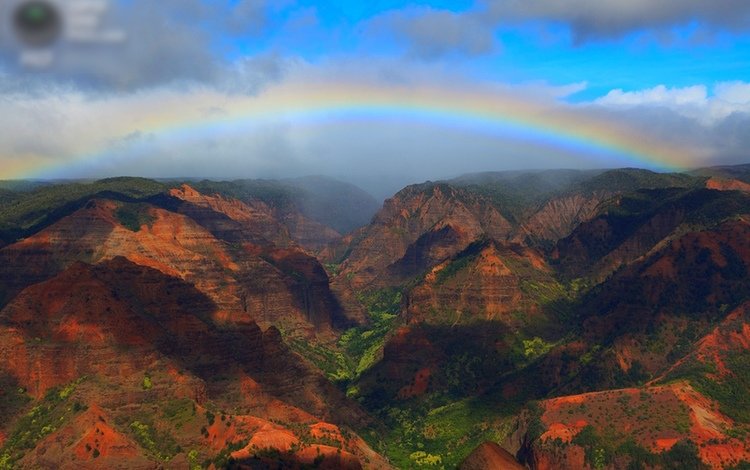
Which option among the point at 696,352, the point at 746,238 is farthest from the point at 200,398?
the point at 746,238

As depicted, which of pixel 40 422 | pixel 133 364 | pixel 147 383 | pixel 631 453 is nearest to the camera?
pixel 40 422

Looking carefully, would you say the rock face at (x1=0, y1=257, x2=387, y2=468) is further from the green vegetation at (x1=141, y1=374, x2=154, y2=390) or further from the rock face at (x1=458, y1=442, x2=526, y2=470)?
the rock face at (x1=458, y1=442, x2=526, y2=470)

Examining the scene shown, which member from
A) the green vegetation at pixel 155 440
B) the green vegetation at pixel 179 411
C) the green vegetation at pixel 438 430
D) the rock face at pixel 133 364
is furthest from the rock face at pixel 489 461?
the green vegetation at pixel 155 440

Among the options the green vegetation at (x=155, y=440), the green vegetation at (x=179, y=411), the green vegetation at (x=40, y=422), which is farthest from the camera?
the green vegetation at (x=179, y=411)

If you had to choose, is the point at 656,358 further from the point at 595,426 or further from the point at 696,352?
the point at 595,426

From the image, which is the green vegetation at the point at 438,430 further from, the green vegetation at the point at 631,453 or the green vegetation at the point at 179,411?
the green vegetation at the point at 179,411

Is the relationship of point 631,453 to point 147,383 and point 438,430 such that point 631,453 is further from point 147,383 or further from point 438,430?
point 147,383

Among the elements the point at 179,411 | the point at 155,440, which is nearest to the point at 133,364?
the point at 179,411
